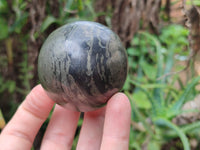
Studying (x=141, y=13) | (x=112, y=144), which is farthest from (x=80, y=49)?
(x=141, y=13)

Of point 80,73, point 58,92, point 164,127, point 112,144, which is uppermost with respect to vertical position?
point 80,73

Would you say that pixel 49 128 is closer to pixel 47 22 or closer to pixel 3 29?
pixel 47 22

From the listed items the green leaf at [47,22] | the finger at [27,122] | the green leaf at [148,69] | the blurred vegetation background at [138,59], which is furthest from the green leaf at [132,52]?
the finger at [27,122]

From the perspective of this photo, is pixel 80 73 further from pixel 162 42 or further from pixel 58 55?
pixel 162 42

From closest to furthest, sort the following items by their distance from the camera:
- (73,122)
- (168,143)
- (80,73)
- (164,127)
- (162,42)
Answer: (80,73) < (73,122) < (164,127) < (168,143) < (162,42)

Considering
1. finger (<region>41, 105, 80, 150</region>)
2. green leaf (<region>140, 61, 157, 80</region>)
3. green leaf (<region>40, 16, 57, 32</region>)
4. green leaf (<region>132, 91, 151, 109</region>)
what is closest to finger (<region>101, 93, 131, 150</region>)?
finger (<region>41, 105, 80, 150</region>)

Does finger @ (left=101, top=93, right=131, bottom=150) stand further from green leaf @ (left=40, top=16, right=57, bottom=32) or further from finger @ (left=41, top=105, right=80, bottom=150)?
green leaf @ (left=40, top=16, right=57, bottom=32)
